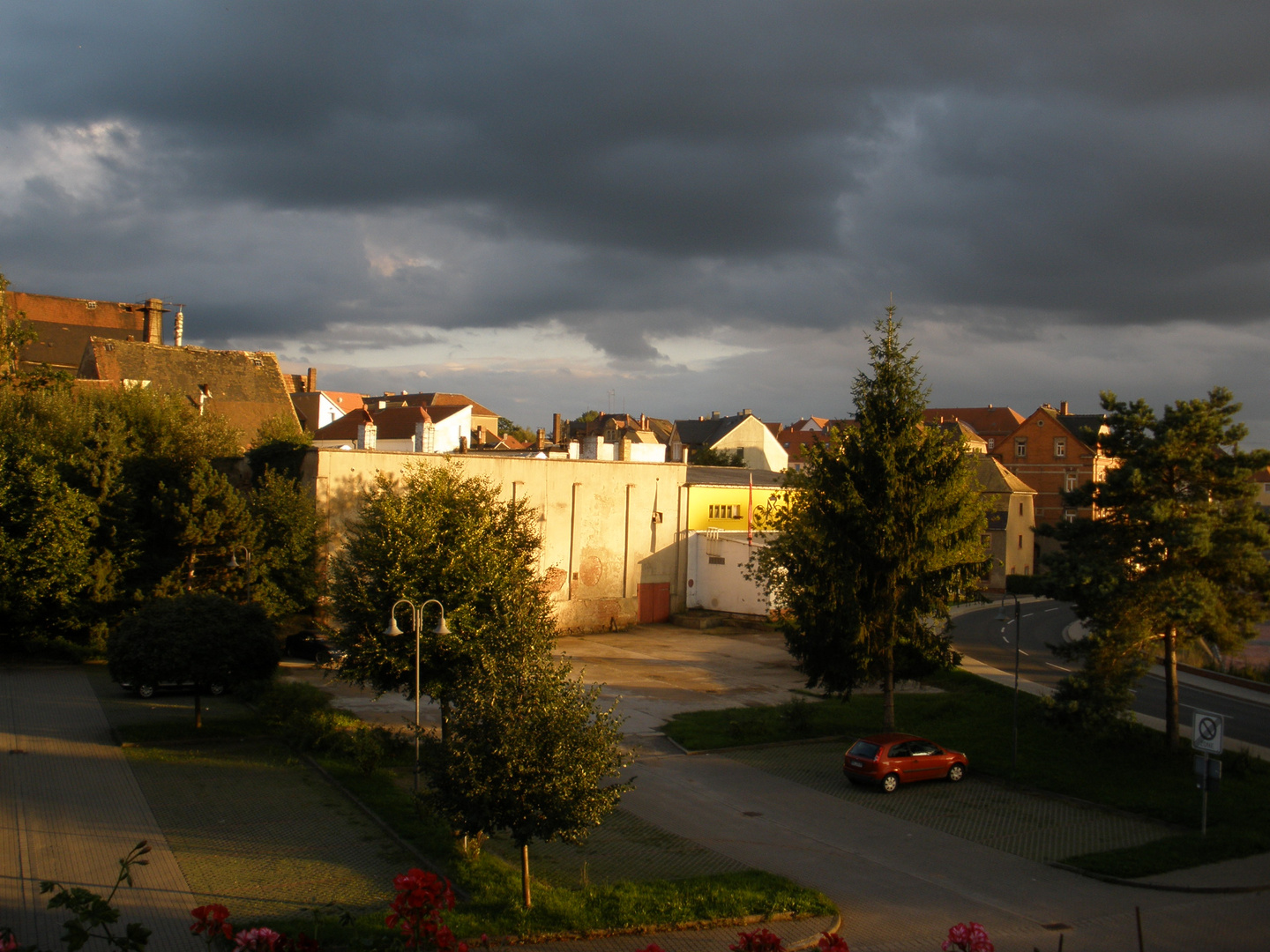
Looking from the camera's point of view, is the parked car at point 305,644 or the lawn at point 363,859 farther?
the parked car at point 305,644

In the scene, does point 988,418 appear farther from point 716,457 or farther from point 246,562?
point 246,562

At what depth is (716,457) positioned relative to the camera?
91.1 meters

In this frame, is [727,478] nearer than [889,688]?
No

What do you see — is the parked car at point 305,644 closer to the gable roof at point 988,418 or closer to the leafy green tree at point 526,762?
the leafy green tree at point 526,762

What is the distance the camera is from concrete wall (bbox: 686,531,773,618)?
155 ft

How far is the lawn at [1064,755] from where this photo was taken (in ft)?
57.0

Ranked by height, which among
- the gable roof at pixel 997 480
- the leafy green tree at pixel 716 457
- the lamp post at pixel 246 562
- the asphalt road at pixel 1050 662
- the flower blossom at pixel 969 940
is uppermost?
the leafy green tree at pixel 716 457

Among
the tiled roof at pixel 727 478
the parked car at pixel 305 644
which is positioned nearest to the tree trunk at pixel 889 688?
the parked car at pixel 305 644

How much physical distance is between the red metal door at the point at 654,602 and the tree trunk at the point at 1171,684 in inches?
1056

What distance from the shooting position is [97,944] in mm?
11445

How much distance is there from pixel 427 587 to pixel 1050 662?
2876cm

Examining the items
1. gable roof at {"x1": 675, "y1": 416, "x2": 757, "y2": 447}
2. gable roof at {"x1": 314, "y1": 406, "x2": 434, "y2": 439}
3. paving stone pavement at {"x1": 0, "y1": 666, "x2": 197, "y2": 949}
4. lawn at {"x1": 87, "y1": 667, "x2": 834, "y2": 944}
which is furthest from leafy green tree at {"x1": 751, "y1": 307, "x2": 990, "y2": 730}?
gable roof at {"x1": 675, "y1": 416, "x2": 757, "y2": 447}

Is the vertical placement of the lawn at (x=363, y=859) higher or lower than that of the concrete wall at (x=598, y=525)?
lower

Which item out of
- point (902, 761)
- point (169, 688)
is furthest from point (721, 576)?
point (169, 688)
